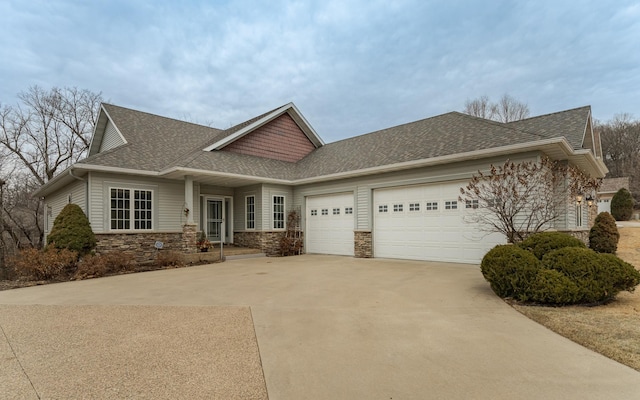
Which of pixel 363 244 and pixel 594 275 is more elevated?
pixel 594 275

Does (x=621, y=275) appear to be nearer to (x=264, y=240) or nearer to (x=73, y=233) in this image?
(x=264, y=240)

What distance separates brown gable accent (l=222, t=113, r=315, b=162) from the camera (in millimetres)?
15203

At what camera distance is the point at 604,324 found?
4418 millimetres

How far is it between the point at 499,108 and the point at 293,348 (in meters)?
36.1

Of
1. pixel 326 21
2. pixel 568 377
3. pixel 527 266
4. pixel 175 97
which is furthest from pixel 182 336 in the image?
→ pixel 175 97

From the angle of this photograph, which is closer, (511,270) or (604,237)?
(511,270)

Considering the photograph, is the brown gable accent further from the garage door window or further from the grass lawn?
the grass lawn

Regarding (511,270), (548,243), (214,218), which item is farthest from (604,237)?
(214,218)

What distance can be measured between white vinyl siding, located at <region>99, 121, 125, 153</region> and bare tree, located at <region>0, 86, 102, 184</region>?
30.2ft

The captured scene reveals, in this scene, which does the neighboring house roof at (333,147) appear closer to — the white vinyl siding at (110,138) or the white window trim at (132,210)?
the white vinyl siding at (110,138)

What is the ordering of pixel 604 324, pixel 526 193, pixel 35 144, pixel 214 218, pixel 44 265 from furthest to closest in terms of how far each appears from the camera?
1. pixel 35 144
2. pixel 214 218
3. pixel 44 265
4. pixel 526 193
5. pixel 604 324

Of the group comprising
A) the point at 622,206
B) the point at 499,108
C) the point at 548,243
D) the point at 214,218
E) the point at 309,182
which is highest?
the point at 499,108

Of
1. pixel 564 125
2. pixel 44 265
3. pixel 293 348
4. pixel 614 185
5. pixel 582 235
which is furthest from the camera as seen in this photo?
pixel 614 185

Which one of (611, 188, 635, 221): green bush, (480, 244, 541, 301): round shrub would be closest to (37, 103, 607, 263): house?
(480, 244, 541, 301): round shrub
